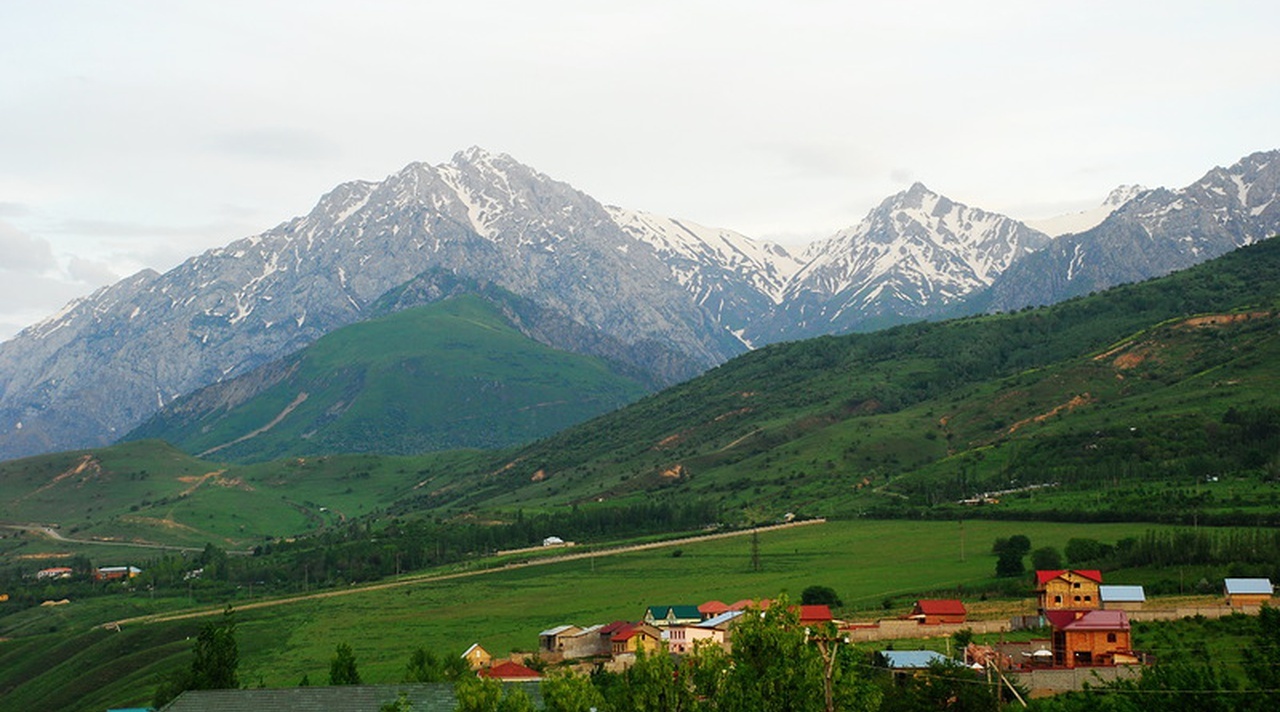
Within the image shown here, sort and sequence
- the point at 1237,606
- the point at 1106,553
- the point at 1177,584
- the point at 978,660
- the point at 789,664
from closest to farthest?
the point at 789,664 < the point at 978,660 < the point at 1237,606 < the point at 1177,584 < the point at 1106,553

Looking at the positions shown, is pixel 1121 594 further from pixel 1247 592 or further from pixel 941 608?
pixel 941 608

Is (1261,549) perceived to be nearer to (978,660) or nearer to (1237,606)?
(1237,606)

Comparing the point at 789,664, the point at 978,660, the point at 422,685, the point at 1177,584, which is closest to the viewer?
the point at 789,664

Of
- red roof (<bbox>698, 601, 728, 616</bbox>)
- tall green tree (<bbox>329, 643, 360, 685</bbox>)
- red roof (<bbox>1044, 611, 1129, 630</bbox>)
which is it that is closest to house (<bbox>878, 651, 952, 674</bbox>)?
red roof (<bbox>1044, 611, 1129, 630</bbox>)

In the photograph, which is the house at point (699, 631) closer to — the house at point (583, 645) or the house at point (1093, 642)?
the house at point (583, 645)

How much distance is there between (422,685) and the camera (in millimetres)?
95000

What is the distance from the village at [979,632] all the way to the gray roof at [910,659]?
9 cm

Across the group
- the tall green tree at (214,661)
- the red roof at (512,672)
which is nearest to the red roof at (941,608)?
the red roof at (512,672)

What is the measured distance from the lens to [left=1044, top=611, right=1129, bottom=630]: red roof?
394 ft

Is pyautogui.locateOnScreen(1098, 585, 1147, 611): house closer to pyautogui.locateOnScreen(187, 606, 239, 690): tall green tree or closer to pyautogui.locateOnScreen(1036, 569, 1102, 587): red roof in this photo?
pyautogui.locateOnScreen(1036, 569, 1102, 587): red roof

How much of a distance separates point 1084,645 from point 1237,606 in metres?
26.5

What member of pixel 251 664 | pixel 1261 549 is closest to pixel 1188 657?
pixel 1261 549

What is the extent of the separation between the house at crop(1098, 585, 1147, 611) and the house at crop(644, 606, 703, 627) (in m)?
45.9

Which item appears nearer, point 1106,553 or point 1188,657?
point 1188,657
